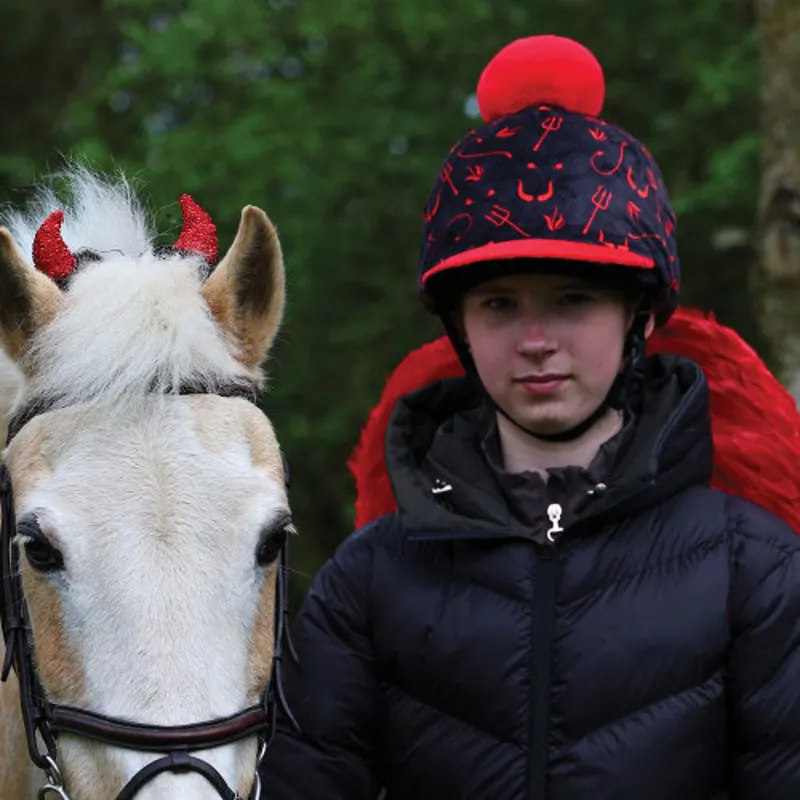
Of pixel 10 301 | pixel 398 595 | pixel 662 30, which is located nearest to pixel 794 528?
pixel 398 595

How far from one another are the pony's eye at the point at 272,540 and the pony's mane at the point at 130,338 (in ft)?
1.04

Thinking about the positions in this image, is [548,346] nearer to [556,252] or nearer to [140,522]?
[556,252]

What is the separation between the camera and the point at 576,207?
297 cm

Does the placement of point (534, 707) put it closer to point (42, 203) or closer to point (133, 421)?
point (133, 421)

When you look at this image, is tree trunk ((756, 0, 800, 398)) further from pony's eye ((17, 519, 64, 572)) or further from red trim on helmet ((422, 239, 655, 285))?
pony's eye ((17, 519, 64, 572))

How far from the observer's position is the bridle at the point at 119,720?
7.72 feet

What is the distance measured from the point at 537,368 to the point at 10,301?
1.07 meters

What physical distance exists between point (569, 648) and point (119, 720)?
907 mm

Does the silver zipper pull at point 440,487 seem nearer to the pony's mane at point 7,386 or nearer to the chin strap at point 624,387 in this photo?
the chin strap at point 624,387

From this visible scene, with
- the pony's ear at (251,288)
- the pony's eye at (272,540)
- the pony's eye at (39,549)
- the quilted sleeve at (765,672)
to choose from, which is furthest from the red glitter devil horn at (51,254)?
the quilted sleeve at (765,672)

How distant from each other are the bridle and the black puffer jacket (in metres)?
0.26

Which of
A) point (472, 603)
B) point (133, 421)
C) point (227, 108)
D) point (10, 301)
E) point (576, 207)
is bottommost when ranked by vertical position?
point (472, 603)

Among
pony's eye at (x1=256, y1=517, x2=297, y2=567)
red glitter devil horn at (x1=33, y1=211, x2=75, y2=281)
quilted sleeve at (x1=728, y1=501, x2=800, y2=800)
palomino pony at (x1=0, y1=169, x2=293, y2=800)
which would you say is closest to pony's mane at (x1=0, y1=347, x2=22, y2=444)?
palomino pony at (x1=0, y1=169, x2=293, y2=800)

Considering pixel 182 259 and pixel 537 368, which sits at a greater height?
pixel 182 259
